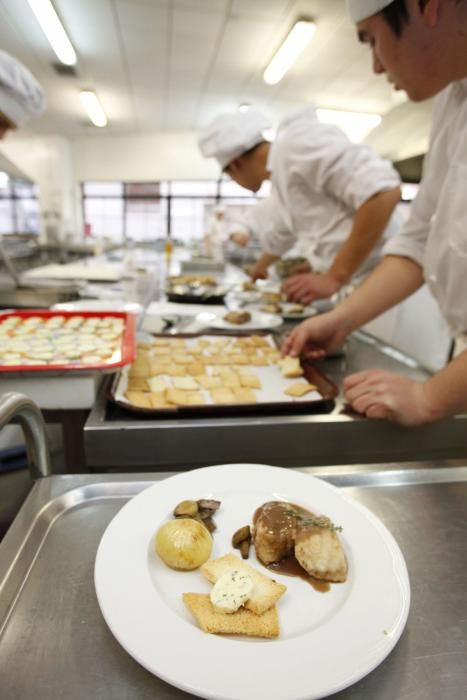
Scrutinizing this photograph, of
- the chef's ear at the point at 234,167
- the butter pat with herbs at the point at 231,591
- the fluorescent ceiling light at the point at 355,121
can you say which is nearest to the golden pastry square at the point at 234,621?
the butter pat with herbs at the point at 231,591

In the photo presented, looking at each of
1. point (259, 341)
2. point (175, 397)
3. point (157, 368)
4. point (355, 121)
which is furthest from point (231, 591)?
point (355, 121)

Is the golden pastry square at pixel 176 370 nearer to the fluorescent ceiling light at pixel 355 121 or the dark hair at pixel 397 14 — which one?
the dark hair at pixel 397 14

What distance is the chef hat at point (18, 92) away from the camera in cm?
94

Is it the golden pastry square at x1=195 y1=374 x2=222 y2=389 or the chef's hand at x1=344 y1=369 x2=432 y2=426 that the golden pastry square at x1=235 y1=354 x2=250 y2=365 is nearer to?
the golden pastry square at x1=195 y1=374 x2=222 y2=389

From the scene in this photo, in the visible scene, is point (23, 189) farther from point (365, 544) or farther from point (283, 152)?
point (365, 544)

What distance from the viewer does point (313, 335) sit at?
123cm

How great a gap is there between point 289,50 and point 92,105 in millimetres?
585

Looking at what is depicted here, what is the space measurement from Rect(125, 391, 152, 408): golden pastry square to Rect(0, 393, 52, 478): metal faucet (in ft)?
0.73

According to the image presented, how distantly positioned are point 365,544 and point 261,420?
1.26 ft

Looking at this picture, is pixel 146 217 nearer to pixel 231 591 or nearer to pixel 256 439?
pixel 256 439

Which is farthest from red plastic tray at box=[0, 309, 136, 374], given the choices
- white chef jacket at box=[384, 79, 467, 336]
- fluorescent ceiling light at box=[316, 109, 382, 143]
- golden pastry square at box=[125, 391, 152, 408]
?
fluorescent ceiling light at box=[316, 109, 382, 143]

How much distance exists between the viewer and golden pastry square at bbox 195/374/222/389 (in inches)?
40.0

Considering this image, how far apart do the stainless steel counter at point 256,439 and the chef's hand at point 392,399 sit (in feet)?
0.11

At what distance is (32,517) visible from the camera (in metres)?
0.60
